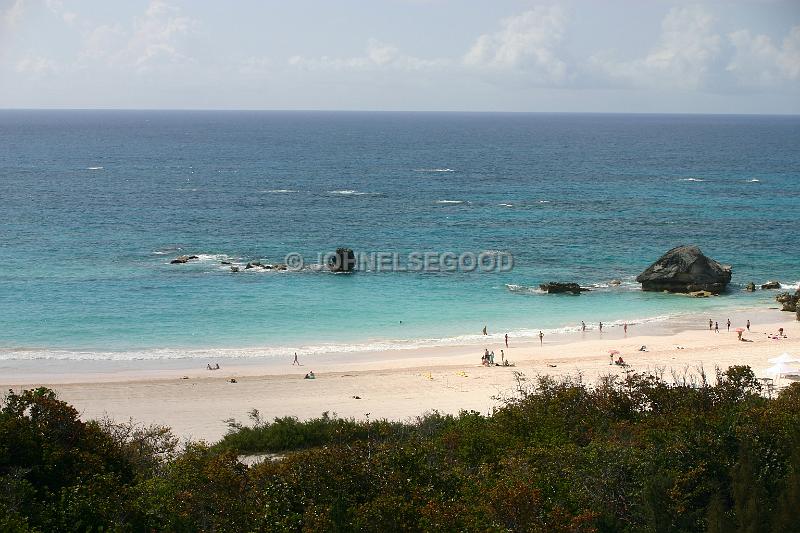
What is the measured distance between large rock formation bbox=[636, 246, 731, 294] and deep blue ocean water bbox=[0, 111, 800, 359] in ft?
4.90

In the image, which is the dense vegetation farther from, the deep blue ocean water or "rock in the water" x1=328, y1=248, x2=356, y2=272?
"rock in the water" x1=328, y1=248, x2=356, y2=272

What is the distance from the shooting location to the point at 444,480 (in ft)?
60.0

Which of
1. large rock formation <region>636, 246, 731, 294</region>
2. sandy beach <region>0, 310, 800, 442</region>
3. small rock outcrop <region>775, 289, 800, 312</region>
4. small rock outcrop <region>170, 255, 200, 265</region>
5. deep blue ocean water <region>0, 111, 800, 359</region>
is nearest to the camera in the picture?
sandy beach <region>0, 310, 800, 442</region>

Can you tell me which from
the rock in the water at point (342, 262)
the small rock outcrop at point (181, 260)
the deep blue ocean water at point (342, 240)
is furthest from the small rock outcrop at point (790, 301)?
the small rock outcrop at point (181, 260)

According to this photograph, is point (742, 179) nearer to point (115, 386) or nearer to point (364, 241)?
point (364, 241)

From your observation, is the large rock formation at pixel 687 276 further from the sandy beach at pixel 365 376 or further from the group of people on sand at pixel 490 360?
the group of people on sand at pixel 490 360

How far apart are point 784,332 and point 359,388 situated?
85.9ft

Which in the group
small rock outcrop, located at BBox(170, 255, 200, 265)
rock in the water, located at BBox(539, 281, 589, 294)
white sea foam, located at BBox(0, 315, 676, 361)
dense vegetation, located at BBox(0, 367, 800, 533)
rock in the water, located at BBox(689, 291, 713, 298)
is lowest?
white sea foam, located at BBox(0, 315, 676, 361)

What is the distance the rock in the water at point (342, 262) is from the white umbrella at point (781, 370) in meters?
32.3

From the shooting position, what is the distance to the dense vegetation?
16047 mm

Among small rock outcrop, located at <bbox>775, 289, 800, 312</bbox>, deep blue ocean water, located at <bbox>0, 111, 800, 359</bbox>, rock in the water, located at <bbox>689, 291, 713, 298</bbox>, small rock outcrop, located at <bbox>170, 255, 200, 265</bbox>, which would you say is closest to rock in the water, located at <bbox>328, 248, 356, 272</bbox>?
deep blue ocean water, located at <bbox>0, 111, 800, 359</bbox>

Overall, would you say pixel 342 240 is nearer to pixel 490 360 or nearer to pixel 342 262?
pixel 342 262

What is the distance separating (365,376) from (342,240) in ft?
109

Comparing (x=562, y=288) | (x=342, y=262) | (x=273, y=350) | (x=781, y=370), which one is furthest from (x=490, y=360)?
(x=342, y=262)
